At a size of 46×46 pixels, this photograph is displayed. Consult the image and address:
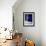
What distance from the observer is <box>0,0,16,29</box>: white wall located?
4.50 m

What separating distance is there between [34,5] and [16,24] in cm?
124

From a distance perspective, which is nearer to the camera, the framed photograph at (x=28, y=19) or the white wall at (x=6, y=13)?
the white wall at (x=6, y=13)

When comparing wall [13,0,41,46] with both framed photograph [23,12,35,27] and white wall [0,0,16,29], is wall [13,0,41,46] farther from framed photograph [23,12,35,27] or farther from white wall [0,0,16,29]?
white wall [0,0,16,29]

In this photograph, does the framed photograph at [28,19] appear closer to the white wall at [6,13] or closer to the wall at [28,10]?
the wall at [28,10]

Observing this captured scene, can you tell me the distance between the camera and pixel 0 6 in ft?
14.8

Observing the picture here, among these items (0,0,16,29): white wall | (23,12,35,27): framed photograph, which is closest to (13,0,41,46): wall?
(23,12,35,27): framed photograph

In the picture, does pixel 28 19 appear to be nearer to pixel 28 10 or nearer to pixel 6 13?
pixel 28 10

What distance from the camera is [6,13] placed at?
180 inches

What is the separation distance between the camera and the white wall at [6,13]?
14.8ft

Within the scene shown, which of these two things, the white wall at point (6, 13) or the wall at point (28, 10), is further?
the wall at point (28, 10)

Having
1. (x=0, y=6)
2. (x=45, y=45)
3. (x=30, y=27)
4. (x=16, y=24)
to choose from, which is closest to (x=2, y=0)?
(x=0, y=6)

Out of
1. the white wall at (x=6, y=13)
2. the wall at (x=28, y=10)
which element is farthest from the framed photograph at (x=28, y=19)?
the white wall at (x=6, y=13)

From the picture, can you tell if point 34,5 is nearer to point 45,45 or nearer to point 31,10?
point 31,10

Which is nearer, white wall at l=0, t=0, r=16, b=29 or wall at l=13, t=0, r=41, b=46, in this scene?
white wall at l=0, t=0, r=16, b=29
